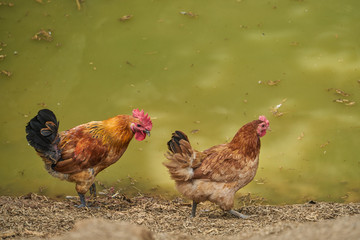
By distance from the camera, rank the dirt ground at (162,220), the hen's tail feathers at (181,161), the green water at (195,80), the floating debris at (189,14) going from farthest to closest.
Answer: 1. the floating debris at (189,14)
2. the green water at (195,80)
3. the hen's tail feathers at (181,161)
4. the dirt ground at (162,220)

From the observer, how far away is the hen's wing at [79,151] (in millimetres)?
4922

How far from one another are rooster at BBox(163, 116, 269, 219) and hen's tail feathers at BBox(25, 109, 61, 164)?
1117mm

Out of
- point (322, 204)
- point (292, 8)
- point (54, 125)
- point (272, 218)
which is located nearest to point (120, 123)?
point (54, 125)

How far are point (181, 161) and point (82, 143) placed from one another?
3.47ft

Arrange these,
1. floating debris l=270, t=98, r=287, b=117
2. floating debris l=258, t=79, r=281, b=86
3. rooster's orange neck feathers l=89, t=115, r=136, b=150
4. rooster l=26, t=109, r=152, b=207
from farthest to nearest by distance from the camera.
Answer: floating debris l=258, t=79, r=281, b=86
floating debris l=270, t=98, r=287, b=117
rooster's orange neck feathers l=89, t=115, r=136, b=150
rooster l=26, t=109, r=152, b=207

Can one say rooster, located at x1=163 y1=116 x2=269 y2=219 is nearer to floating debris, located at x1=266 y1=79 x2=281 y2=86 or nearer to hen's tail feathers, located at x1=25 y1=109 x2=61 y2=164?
hen's tail feathers, located at x1=25 y1=109 x2=61 y2=164

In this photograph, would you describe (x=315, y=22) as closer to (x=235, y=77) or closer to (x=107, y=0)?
(x=235, y=77)

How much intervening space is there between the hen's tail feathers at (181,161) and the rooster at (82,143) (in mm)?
494

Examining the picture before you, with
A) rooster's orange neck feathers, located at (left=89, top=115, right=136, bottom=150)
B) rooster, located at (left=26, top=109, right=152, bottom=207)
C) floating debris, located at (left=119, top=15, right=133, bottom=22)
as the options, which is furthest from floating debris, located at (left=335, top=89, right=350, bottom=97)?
floating debris, located at (left=119, top=15, right=133, bottom=22)

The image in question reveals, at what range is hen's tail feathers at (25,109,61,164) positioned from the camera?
15.5 feet

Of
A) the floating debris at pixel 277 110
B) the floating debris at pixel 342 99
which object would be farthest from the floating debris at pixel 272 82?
the floating debris at pixel 342 99

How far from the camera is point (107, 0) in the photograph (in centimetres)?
688

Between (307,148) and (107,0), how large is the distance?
3.35m

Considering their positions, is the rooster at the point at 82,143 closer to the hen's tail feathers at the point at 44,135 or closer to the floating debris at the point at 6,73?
the hen's tail feathers at the point at 44,135
